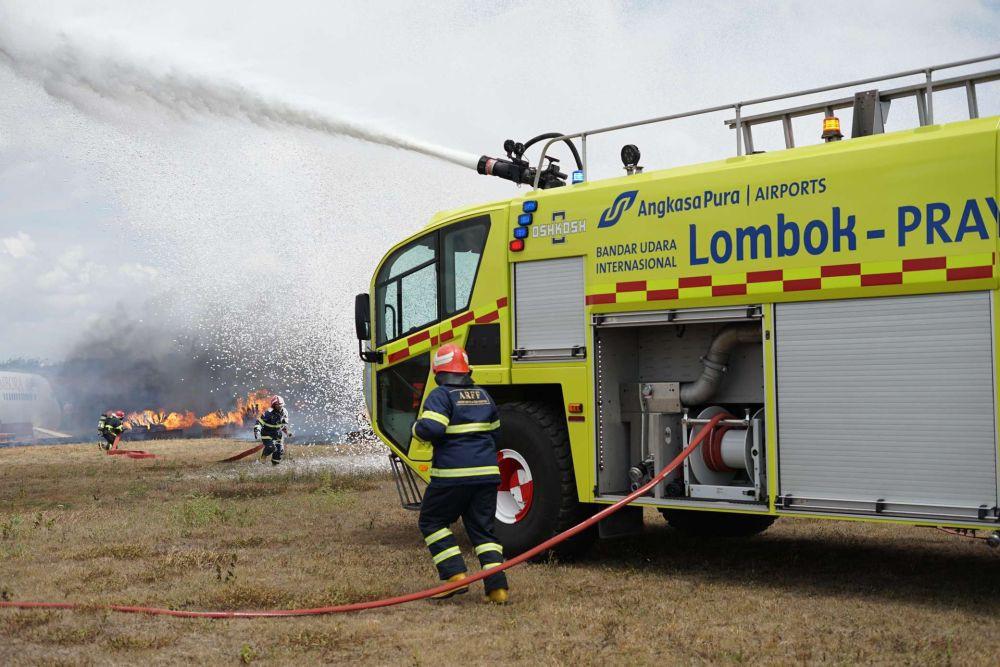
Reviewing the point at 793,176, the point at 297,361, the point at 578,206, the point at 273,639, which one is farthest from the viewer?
the point at 297,361

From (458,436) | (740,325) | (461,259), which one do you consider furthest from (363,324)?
(740,325)

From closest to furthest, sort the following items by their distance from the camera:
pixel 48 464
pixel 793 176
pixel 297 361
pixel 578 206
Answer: pixel 793 176, pixel 578 206, pixel 48 464, pixel 297 361

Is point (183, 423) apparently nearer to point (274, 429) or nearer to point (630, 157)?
point (274, 429)

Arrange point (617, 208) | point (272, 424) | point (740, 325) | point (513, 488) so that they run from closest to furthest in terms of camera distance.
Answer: point (740, 325), point (617, 208), point (513, 488), point (272, 424)

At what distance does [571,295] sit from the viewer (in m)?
8.41

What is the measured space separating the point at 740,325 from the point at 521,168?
313 centimetres

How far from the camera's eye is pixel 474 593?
751cm

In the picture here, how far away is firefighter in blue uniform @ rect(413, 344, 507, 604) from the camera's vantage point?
724 centimetres

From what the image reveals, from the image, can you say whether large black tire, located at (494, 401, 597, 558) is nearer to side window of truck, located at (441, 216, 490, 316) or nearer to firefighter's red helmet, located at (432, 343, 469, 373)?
firefighter's red helmet, located at (432, 343, 469, 373)

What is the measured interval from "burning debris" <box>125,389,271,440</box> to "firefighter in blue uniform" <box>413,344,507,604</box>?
37.2 m

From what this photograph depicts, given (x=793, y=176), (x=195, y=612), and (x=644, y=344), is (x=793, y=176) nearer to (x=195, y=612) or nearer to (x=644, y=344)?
(x=644, y=344)

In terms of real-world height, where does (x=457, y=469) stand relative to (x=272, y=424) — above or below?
above

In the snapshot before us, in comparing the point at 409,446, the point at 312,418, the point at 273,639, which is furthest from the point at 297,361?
the point at 273,639

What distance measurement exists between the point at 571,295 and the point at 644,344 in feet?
2.37
